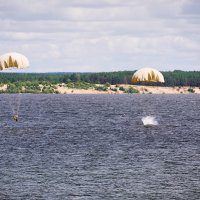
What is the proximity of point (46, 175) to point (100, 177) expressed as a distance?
17.1ft

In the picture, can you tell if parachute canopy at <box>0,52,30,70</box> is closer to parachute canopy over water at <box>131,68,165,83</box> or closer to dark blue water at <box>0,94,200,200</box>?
dark blue water at <box>0,94,200,200</box>

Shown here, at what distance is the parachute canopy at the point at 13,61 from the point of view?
318 ft

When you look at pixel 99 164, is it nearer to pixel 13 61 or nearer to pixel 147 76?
pixel 13 61

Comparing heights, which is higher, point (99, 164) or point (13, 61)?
point (13, 61)

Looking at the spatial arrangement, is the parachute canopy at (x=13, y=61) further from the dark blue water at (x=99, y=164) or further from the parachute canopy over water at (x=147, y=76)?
the parachute canopy over water at (x=147, y=76)

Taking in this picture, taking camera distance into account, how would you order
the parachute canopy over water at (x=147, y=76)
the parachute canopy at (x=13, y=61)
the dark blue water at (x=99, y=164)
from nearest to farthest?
the dark blue water at (x=99, y=164) → the parachute canopy at (x=13, y=61) → the parachute canopy over water at (x=147, y=76)

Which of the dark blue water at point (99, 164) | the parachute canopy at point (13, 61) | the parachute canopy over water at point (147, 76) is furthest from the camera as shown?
the parachute canopy over water at point (147, 76)

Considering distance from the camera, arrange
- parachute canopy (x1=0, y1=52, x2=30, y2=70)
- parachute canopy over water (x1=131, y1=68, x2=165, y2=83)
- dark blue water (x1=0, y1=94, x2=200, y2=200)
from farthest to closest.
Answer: parachute canopy over water (x1=131, y1=68, x2=165, y2=83)
parachute canopy (x1=0, y1=52, x2=30, y2=70)
dark blue water (x1=0, y1=94, x2=200, y2=200)

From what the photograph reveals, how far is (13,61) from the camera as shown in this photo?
97.2 meters

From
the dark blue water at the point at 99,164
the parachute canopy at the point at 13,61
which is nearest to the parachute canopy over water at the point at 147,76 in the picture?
the dark blue water at the point at 99,164

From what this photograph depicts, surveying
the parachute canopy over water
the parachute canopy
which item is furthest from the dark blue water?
the parachute canopy

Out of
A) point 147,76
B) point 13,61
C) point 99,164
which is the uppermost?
point 13,61

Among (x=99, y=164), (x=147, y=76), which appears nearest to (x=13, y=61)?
(x=147, y=76)

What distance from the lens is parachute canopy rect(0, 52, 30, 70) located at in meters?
96.9
